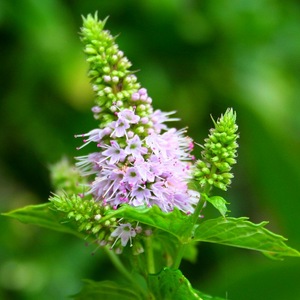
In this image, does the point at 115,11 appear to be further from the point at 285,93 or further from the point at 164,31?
the point at 285,93

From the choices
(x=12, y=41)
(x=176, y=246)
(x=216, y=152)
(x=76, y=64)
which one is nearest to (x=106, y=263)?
(x=76, y=64)

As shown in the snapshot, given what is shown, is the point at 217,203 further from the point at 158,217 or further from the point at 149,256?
the point at 149,256

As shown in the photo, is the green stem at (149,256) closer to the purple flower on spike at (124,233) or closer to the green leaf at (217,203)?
the purple flower on spike at (124,233)

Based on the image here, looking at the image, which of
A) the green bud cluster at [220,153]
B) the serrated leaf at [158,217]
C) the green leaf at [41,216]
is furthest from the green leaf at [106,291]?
the green bud cluster at [220,153]

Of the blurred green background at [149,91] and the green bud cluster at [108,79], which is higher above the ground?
the blurred green background at [149,91]

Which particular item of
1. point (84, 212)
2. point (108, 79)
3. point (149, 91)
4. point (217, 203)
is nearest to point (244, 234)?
point (217, 203)
